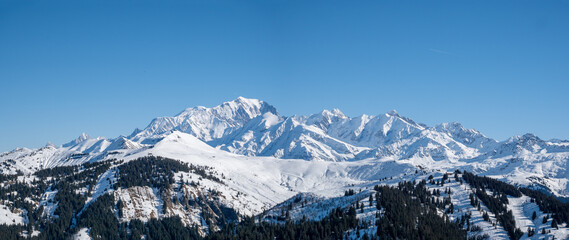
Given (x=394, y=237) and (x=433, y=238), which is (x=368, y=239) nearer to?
(x=394, y=237)

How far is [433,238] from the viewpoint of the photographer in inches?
7697

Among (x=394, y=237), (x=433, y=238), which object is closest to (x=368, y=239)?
(x=394, y=237)

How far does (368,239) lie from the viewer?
19838 cm

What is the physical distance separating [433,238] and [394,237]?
15685 millimetres

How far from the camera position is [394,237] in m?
197

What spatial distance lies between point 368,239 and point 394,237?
1068 centimetres

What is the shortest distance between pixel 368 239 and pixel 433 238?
1037 inches
